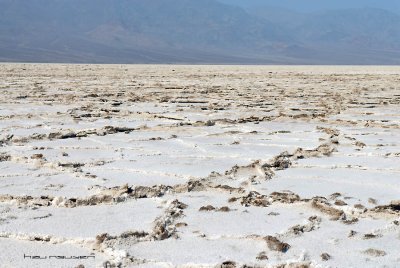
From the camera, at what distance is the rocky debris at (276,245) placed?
222 centimetres

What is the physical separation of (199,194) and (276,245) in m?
0.87

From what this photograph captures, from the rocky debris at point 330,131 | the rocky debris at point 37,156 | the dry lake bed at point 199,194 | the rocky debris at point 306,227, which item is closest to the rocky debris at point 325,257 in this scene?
the dry lake bed at point 199,194

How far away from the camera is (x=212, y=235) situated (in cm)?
239

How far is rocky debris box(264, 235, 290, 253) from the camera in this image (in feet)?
7.27

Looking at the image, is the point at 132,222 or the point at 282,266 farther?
the point at 132,222

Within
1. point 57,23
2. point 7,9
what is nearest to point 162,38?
point 57,23

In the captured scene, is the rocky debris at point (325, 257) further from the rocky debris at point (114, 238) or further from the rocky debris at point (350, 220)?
the rocky debris at point (114, 238)

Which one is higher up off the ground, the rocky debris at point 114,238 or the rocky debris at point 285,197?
the rocky debris at point 285,197

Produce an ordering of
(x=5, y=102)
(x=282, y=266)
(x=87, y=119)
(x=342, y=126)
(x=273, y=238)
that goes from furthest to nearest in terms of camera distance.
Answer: (x=5, y=102)
(x=87, y=119)
(x=342, y=126)
(x=273, y=238)
(x=282, y=266)

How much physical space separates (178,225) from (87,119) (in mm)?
4121

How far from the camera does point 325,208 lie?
2.74 meters

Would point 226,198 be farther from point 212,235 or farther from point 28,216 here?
point 28,216

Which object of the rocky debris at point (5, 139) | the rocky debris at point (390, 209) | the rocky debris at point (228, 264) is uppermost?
the rocky debris at point (390, 209)

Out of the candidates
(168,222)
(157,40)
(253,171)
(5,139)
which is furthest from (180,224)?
(157,40)
